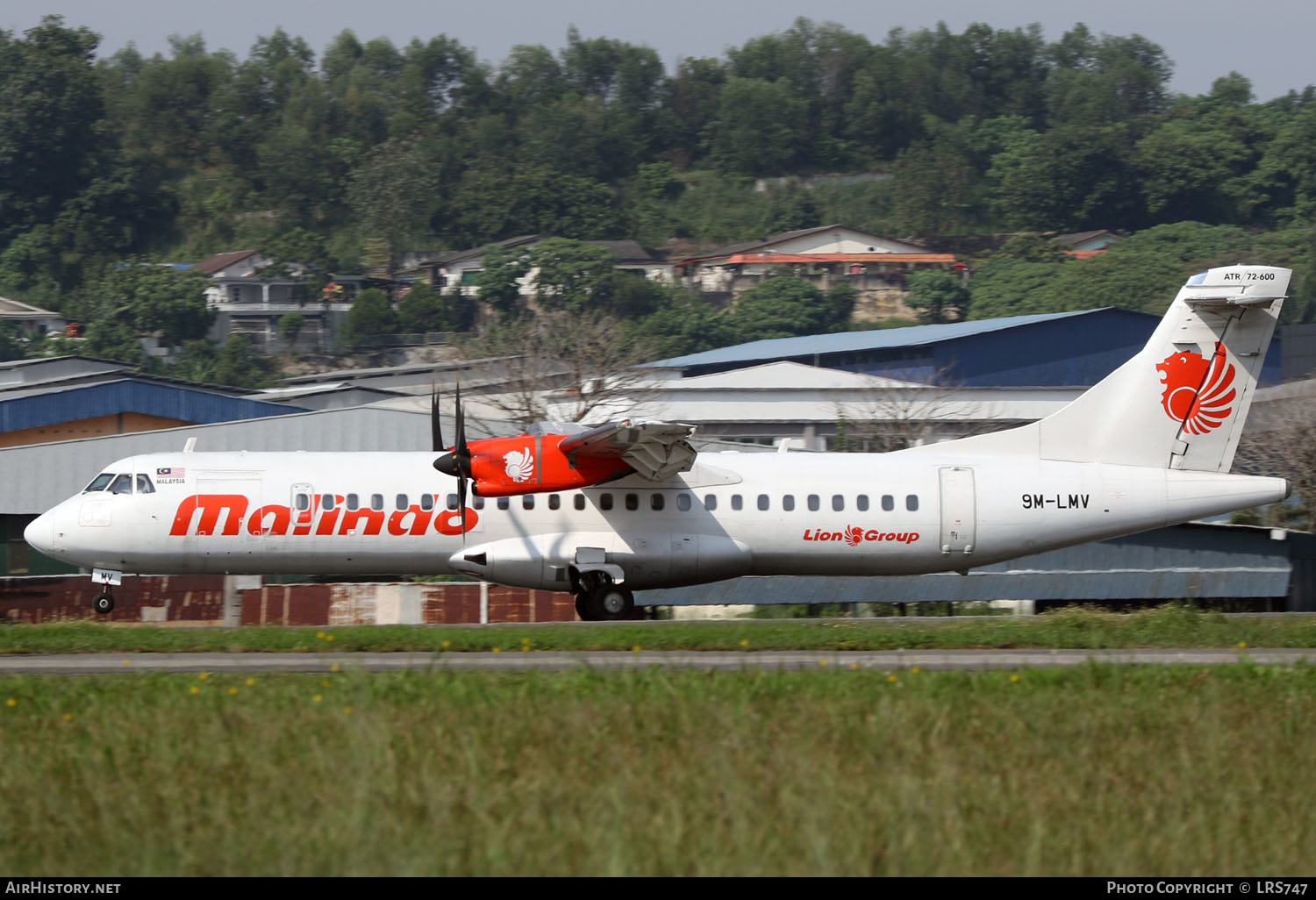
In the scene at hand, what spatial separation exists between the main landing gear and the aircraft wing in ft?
7.30

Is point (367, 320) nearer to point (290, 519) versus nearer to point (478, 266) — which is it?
point (478, 266)

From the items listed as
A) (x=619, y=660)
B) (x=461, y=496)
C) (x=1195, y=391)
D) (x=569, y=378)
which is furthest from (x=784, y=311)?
(x=619, y=660)

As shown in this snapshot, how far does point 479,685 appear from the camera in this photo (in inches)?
639

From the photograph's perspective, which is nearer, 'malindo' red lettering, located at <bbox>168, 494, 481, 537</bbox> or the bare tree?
'malindo' red lettering, located at <bbox>168, 494, 481, 537</bbox>

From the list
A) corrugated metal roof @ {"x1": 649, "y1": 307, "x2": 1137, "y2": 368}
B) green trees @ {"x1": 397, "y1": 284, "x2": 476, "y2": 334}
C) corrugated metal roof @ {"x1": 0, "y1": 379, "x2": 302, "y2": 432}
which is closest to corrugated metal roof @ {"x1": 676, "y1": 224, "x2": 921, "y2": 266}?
green trees @ {"x1": 397, "y1": 284, "x2": 476, "y2": 334}

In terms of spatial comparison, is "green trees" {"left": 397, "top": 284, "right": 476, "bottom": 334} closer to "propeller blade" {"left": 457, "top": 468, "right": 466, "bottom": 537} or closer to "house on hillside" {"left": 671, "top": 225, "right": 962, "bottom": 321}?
"house on hillside" {"left": 671, "top": 225, "right": 962, "bottom": 321}

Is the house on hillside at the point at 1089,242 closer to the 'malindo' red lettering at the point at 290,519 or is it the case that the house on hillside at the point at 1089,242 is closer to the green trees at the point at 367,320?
the green trees at the point at 367,320

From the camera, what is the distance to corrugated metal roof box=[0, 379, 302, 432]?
180 ft

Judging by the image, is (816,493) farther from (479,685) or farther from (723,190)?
(723,190)

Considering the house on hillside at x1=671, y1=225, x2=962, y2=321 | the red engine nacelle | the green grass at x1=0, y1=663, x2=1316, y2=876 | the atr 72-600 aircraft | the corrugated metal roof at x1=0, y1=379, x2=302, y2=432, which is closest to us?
the green grass at x1=0, y1=663, x2=1316, y2=876

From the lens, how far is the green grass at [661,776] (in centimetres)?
1066

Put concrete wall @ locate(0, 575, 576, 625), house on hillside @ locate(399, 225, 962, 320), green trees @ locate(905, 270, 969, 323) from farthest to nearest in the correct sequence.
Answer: house on hillside @ locate(399, 225, 962, 320) < green trees @ locate(905, 270, 969, 323) < concrete wall @ locate(0, 575, 576, 625)

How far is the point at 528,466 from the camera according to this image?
27.0 meters
